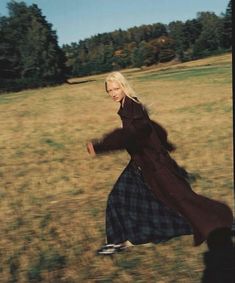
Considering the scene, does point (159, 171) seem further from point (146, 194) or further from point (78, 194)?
point (78, 194)

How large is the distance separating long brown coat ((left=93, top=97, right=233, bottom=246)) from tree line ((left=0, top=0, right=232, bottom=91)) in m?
51.2

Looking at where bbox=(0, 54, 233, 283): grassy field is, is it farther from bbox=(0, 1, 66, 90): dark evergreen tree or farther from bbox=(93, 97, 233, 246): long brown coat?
bbox=(0, 1, 66, 90): dark evergreen tree

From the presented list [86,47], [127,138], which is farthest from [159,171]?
[86,47]

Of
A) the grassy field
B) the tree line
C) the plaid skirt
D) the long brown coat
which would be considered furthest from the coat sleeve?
the tree line

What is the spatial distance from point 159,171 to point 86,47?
11470 centimetres

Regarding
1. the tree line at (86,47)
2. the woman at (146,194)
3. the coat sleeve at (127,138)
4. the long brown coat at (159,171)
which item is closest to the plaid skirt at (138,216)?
the woman at (146,194)

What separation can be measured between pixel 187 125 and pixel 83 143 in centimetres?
317

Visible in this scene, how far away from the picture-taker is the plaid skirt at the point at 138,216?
15.2 feet

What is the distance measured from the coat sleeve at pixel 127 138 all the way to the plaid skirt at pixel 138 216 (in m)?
0.36

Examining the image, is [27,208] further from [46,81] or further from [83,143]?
[46,81]

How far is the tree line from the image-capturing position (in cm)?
6222

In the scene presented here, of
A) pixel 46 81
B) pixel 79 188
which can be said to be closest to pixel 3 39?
pixel 46 81

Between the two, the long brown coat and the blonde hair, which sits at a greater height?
the blonde hair

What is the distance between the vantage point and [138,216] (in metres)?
4.72
